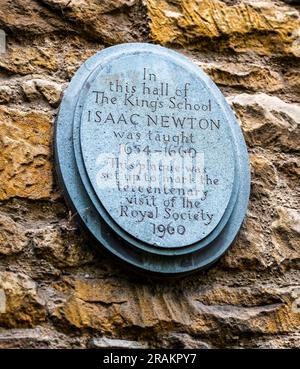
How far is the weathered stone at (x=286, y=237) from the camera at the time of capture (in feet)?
7.07

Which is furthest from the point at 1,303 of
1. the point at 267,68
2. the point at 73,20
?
the point at 267,68

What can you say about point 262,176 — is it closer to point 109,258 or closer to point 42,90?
point 109,258

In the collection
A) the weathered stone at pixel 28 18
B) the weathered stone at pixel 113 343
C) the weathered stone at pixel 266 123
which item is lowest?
the weathered stone at pixel 113 343

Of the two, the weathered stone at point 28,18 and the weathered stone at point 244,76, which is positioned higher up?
the weathered stone at point 28,18

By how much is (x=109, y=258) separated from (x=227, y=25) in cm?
82

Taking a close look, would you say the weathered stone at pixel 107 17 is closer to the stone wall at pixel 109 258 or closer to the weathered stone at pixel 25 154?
the stone wall at pixel 109 258

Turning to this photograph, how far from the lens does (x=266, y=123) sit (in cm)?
227

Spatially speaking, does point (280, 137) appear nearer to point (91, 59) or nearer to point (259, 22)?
point (259, 22)

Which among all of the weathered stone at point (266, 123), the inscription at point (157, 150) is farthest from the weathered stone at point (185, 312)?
the weathered stone at point (266, 123)

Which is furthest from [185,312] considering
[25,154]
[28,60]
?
[28,60]

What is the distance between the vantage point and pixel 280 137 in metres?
2.28

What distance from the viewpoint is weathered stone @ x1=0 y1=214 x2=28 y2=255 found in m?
1.95

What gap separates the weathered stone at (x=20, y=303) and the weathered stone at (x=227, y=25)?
2.70 ft
